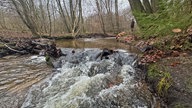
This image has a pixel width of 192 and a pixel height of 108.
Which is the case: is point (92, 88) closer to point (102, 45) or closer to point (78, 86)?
point (78, 86)

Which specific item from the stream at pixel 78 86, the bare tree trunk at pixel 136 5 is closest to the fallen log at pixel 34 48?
the stream at pixel 78 86

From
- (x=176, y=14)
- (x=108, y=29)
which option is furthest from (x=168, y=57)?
(x=108, y=29)

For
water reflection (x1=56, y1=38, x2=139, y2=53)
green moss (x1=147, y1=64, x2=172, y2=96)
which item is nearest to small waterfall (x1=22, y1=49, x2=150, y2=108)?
green moss (x1=147, y1=64, x2=172, y2=96)

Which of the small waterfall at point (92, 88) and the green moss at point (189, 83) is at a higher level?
the green moss at point (189, 83)

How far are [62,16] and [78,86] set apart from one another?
18211 mm

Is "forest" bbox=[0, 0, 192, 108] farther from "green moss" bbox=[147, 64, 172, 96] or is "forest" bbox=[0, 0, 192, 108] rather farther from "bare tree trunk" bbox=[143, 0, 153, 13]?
"bare tree trunk" bbox=[143, 0, 153, 13]

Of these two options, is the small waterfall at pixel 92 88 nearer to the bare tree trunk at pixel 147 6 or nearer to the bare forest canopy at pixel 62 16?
the bare tree trunk at pixel 147 6

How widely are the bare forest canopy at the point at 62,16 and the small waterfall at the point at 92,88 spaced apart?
1097 centimetres

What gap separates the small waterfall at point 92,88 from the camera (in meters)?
3.95

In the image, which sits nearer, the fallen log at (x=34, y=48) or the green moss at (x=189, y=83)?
the green moss at (x=189, y=83)

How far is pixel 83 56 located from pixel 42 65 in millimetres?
1508

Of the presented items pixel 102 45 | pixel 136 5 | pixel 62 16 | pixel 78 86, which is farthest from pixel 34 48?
pixel 62 16

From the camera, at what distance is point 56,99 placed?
4.20 m

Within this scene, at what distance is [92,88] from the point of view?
4590mm
